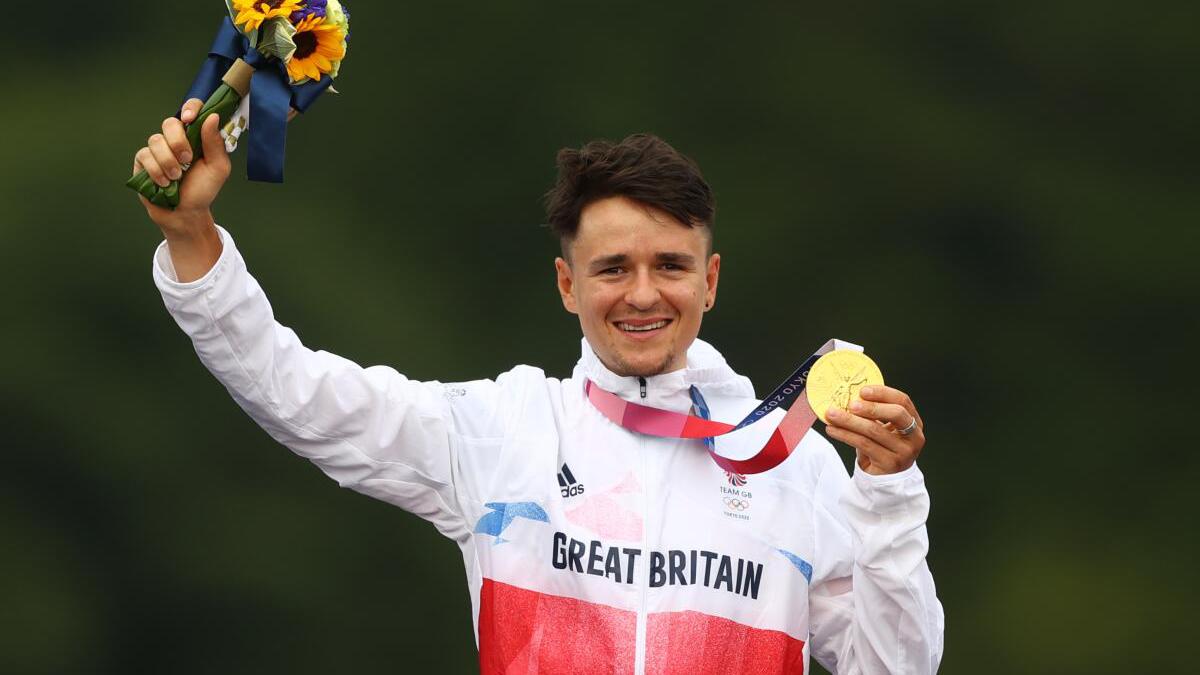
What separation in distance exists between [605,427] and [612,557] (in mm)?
253

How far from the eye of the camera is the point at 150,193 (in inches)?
110

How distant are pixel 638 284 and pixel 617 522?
414mm

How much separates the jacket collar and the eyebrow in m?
0.16

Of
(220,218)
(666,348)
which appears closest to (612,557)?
(666,348)

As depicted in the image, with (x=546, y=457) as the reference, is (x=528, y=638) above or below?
below

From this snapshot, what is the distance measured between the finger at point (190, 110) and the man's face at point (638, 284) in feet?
2.46

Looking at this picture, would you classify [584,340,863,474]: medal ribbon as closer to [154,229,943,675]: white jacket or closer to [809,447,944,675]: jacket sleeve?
[154,229,943,675]: white jacket

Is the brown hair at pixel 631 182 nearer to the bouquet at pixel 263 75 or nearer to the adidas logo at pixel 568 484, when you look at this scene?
the adidas logo at pixel 568 484

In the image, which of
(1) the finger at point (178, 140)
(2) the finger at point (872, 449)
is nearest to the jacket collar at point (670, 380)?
(2) the finger at point (872, 449)

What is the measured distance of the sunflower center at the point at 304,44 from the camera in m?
2.88

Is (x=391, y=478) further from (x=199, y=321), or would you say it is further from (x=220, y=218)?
(x=220, y=218)

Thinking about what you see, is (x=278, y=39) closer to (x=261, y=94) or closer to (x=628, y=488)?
(x=261, y=94)

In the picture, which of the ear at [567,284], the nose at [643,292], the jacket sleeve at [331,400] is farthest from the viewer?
the ear at [567,284]

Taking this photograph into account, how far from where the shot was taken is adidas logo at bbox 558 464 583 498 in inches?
125
